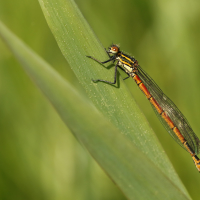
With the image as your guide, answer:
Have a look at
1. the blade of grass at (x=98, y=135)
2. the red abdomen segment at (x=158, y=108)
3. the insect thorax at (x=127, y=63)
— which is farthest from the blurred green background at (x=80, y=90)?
the blade of grass at (x=98, y=135)

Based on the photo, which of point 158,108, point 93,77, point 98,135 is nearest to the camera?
point 98,135

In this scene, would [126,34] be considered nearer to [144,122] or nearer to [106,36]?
[106,36]

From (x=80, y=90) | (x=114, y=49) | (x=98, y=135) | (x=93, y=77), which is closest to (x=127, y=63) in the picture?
(x=114, y=49)

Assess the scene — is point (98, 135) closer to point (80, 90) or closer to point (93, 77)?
point (93, 77)

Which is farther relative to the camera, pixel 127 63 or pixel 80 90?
pixel 127 63

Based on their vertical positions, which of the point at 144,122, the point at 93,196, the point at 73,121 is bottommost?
the point at 93,196

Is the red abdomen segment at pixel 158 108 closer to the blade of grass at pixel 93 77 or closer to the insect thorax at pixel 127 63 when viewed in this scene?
the insect thorax at pixel 127 63

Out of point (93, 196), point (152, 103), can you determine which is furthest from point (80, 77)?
point (152, 103)
